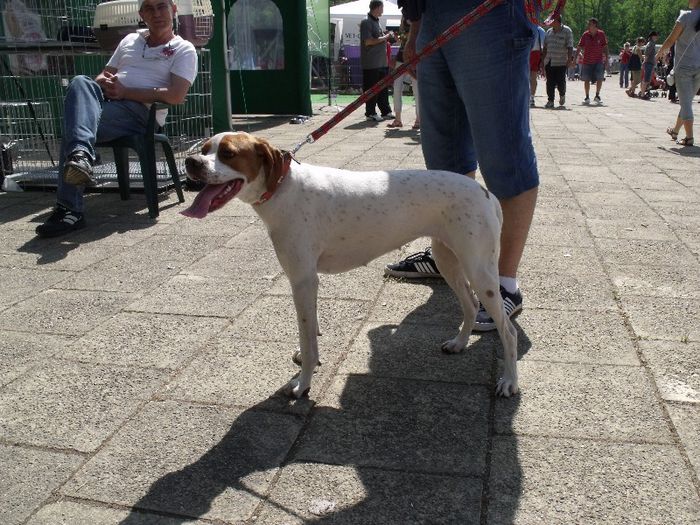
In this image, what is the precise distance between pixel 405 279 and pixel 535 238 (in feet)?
4.41

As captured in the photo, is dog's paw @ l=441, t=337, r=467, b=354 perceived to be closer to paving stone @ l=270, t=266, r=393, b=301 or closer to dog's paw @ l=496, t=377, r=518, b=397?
dog's paw @ l=496, t=377, r=518, b=397

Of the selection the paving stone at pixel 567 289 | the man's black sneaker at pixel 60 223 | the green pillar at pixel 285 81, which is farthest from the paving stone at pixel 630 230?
the green pillar at pixel 285 81

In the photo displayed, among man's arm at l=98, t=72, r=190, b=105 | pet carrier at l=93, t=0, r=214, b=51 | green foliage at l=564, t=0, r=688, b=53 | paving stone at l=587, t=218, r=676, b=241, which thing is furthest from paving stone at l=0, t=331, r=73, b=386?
green foliage at l=564, t=0, r=688, b=53

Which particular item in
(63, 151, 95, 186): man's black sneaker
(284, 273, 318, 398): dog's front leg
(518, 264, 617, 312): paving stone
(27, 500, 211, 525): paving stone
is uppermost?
(63, 151, 95, 186): man's black sneaker

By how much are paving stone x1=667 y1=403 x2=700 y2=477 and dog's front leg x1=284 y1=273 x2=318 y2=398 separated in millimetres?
1387

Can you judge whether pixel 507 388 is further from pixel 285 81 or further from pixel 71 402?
pixel 285 81

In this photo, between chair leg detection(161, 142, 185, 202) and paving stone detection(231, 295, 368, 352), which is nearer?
paving stone detection(231, 295, 368, 352)

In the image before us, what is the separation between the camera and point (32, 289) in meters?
4.14

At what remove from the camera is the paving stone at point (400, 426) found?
2.41 m

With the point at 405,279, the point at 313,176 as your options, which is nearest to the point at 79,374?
the point at 313,176

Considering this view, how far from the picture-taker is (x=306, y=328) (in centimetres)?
279

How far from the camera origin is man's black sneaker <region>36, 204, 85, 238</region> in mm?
5109

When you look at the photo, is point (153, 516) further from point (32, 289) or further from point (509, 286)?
point (32, 289)

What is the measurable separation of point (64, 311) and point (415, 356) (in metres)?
1.94
